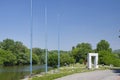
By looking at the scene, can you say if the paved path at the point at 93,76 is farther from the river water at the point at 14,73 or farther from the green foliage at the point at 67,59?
the green foliage at the point at 67,59

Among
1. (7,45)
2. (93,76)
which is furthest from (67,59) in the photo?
(93,76)

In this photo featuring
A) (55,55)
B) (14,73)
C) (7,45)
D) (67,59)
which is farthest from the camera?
(7,45)

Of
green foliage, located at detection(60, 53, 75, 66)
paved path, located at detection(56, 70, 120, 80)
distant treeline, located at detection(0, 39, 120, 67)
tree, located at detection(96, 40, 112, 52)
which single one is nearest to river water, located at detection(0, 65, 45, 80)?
paved path, located at detection(56, 70, 120, 80)

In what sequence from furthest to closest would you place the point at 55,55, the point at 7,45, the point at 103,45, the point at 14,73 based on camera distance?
the point at 7,45 < the point at 103,45 < the point at 55,55 < the point at 14,73

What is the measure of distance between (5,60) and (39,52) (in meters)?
23.5

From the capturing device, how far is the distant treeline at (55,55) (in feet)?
236

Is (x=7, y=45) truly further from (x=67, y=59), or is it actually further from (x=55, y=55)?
(x=67, y=59)

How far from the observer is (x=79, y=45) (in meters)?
96.8

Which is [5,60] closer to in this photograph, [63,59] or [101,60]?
[63,59]

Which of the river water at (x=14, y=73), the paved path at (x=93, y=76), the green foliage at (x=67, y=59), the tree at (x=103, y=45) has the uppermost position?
the tree at (x=103, y=45)

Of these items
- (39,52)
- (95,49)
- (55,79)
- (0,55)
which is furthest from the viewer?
(39,52)

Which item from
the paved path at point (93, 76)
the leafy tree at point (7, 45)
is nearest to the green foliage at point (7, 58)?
the leafy tree at point (7, 45)

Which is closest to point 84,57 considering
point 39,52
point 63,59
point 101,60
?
point 63,59

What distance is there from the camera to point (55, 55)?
A: 271 feet
